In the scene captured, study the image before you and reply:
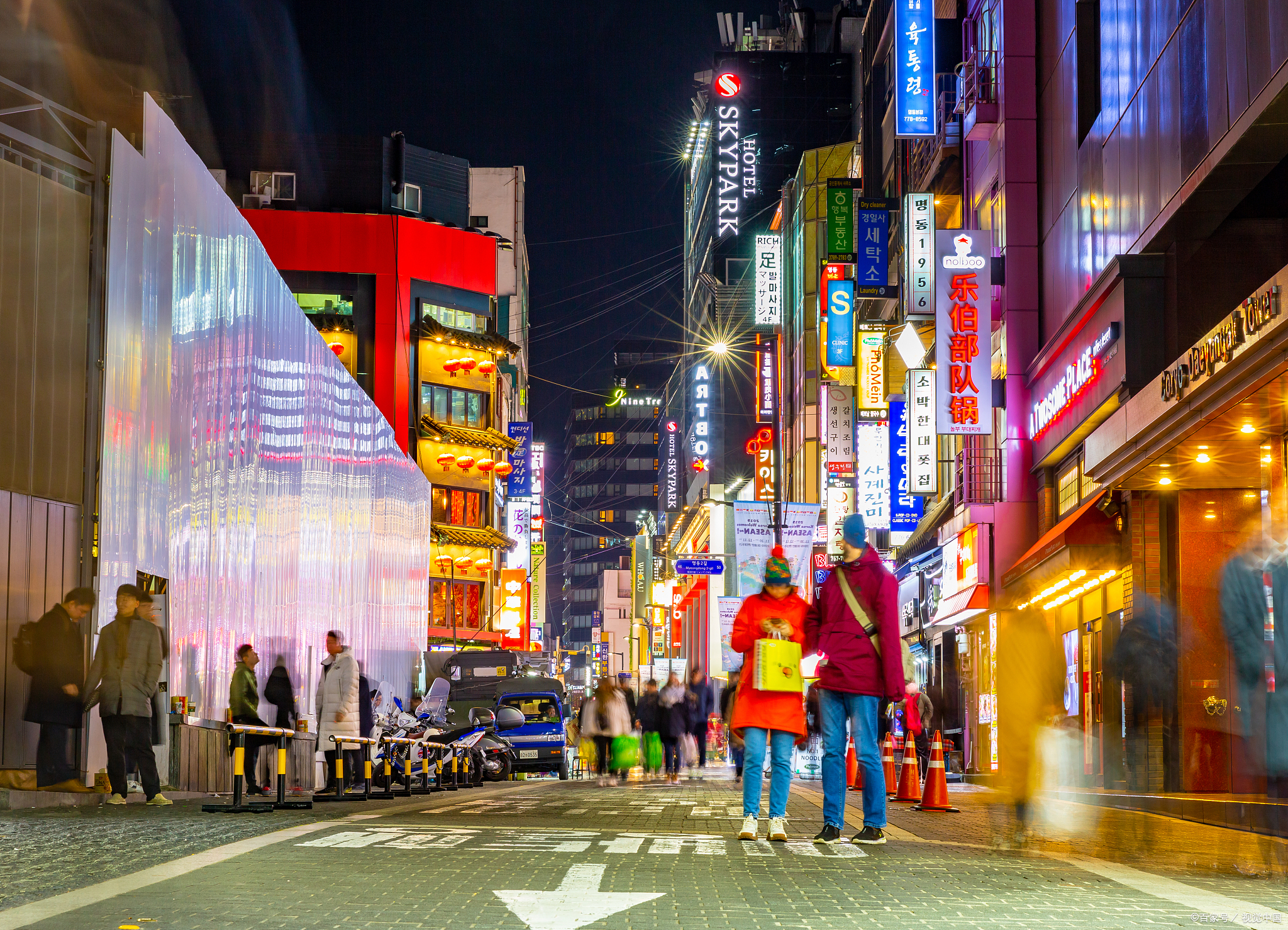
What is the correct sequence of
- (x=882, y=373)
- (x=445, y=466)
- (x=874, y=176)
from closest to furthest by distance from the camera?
(x=882, y=373)
(x=874, y=176)
(x=445, y=466)

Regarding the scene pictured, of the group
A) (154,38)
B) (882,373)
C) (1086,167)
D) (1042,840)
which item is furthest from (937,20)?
(1042,840)

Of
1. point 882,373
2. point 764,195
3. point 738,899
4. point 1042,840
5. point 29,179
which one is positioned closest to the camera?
point 738,899

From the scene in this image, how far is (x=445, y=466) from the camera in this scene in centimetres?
6209

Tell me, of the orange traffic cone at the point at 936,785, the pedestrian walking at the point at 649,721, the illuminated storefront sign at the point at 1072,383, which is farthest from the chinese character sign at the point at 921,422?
the orange traffic cone at the point at 936,785

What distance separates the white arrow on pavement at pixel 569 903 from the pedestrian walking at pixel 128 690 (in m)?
6.65

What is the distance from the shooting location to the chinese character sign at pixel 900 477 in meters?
32.6

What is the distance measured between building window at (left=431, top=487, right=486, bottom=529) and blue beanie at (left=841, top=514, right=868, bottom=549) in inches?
2089

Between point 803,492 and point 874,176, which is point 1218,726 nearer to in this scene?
point 874,176

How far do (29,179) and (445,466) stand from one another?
4848cm

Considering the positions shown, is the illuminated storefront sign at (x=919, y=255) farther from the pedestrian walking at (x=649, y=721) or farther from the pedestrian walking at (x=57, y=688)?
the pedestrian walking at (x=57, y=688)

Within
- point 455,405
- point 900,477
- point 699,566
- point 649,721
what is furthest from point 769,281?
point 649,721

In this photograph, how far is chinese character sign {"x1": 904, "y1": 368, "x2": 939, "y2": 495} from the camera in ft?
103

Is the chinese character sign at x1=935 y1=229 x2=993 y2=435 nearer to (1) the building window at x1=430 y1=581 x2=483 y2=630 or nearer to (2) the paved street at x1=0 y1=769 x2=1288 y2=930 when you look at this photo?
(2) the paved street at x1=0 y1=769 x2=1288 y2=930

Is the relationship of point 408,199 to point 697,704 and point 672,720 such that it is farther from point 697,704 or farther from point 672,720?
point 672,720
